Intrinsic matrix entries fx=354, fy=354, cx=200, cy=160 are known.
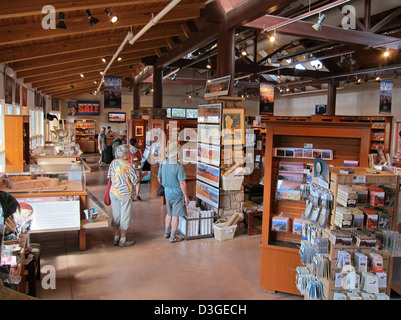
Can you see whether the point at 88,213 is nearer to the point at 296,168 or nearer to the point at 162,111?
the point at 296,168

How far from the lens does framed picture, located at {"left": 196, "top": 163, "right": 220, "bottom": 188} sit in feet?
21.8

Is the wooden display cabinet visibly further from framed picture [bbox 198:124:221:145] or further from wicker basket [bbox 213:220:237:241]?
wicker basket [bbox 213:220:237:241]

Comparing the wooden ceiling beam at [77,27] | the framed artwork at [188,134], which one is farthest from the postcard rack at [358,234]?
the framed artwork at [188,134]

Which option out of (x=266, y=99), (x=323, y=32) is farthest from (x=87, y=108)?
(x=323, y=32)

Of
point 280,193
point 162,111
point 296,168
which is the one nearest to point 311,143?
point 296,168

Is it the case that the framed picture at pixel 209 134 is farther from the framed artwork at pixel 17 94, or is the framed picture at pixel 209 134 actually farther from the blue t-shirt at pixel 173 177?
the framed artwork at pixel 17 94

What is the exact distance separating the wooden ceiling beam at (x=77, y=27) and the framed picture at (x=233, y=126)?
93.1 inches

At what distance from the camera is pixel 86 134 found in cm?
2406

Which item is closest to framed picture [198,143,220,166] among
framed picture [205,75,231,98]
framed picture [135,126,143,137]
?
framed picture [205,75,231,98]

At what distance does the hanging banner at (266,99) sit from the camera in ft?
39.0

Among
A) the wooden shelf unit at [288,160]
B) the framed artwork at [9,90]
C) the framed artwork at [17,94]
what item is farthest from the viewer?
the framed artwork at [17,94]

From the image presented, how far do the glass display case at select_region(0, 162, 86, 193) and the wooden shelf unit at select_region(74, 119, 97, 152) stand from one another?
17.8 m

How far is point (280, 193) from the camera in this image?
4.50 m

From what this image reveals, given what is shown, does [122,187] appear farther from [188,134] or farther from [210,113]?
[188,134]
